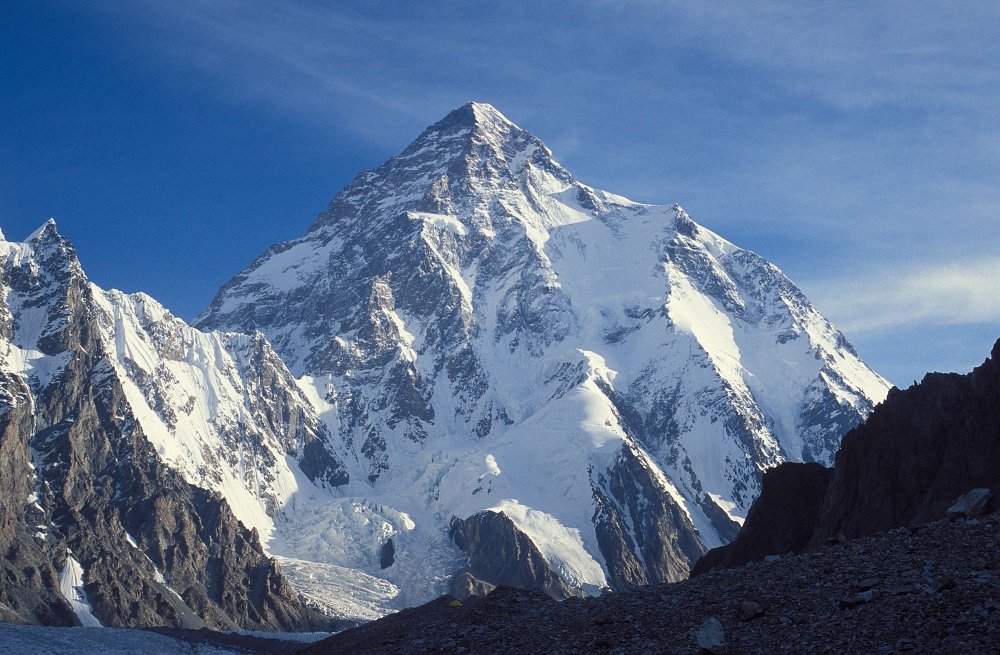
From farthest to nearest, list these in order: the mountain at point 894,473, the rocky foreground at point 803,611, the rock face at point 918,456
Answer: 1. the mountain at point 894,473
2. the rock face at point 918,456
3. the rocky foreground at point 803,611

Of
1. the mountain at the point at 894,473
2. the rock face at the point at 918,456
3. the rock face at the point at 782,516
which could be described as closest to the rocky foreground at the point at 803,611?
the mountain at the point at 894,473

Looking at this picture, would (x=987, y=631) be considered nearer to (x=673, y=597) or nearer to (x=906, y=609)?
(x=906, y=609)

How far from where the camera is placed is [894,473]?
233 ft

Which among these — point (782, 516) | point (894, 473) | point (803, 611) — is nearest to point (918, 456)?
point (894, 473)

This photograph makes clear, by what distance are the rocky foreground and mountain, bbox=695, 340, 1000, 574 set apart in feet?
64.1

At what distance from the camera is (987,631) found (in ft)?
103

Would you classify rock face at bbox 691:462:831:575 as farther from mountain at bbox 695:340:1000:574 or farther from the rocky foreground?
the rocky foreground

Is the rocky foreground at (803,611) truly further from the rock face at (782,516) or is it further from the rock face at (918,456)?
the rock face at (782,516)

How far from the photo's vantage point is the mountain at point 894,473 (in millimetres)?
63906

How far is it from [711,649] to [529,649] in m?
8.75

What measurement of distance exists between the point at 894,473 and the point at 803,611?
124 ft

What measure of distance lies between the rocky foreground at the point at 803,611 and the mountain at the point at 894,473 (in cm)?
1953

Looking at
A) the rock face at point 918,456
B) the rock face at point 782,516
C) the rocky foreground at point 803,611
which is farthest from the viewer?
the rock face at point 782,516

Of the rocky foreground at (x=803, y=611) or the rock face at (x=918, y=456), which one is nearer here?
the rocky foreground at (x=803, y=611)
